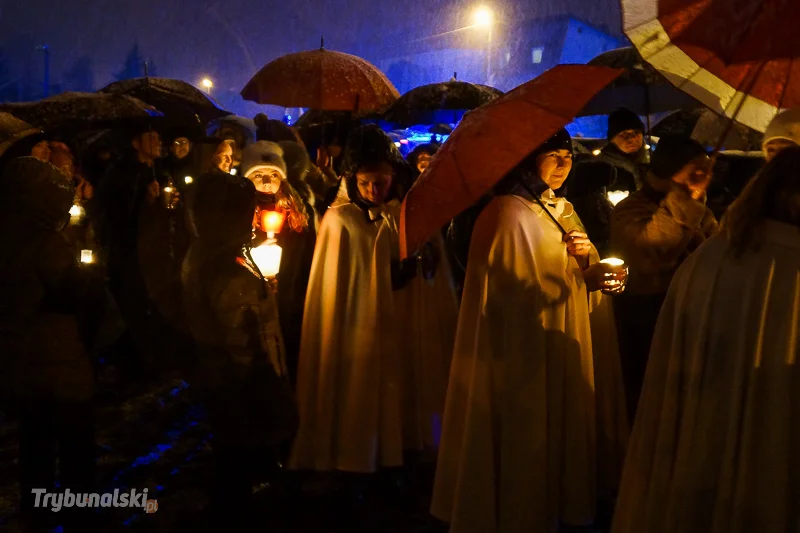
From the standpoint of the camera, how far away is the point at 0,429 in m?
6.61

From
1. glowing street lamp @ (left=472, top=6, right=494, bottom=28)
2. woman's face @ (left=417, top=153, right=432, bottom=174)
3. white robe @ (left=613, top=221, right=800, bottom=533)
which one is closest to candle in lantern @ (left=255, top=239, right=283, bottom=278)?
white robe @ (left=613, top=221, right=800, bottom=533)

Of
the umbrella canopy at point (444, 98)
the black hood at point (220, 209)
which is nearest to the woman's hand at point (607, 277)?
the black hood at point (220, 209)

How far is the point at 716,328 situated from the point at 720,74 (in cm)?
202

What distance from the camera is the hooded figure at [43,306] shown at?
13.2 ft

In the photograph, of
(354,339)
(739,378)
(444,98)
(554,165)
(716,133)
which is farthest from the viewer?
(444,98)

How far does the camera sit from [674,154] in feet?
15.2

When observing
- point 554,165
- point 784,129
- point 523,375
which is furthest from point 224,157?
point 784,129

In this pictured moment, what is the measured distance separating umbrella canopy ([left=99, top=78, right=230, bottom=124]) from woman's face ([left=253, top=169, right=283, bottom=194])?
18.7 feet

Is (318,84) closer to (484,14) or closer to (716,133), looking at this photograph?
(716,133)

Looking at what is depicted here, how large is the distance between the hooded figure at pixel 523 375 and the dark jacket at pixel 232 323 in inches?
43.7

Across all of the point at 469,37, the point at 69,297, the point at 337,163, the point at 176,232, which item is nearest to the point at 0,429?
the point at 176,232

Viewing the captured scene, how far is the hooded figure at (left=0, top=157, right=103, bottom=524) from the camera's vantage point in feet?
13.2

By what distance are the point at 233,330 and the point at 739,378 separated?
103 inches

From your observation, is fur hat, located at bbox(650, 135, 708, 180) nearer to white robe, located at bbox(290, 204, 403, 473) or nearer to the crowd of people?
the crowd of people
